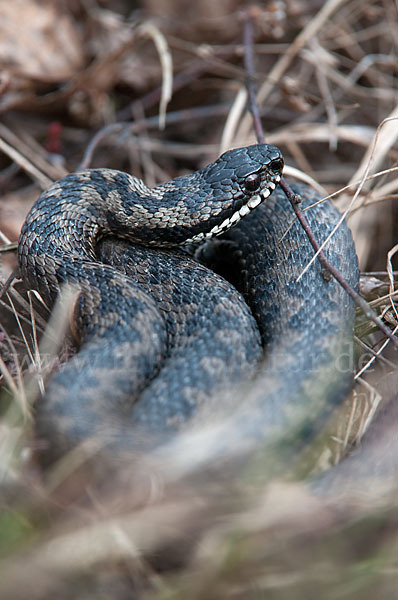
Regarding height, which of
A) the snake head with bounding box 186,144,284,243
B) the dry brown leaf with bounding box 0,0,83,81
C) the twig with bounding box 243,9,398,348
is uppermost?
the dry brown leaf with bounding box 0,0,83,81

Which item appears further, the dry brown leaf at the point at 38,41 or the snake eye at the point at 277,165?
the dry brown leaf at the point at 38,41

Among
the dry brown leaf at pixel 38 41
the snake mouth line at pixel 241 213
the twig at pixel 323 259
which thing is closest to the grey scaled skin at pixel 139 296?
the snake mouth line at pixel 241 213

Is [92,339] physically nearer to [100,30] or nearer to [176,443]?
[176,443]

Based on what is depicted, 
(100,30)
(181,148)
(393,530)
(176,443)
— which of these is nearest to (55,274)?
(176,443)

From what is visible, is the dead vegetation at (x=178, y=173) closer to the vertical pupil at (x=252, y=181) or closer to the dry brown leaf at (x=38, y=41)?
the dry brown leaf at (x=38, y=41)

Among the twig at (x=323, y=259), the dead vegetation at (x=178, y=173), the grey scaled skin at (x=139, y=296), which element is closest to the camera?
the dead vegetation at (x=178, y=173)

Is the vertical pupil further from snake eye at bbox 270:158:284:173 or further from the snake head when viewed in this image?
snake eye at bbox 270:158:284:173

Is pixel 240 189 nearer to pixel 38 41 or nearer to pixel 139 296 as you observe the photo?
pixel 139 296

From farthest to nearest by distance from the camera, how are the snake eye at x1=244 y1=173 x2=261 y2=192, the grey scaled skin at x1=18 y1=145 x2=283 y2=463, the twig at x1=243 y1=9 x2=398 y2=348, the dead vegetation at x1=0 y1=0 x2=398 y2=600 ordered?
the snake eye at x1=244 y1=173 x2=261 y2=192, the twig at x1=243 y1=9 x2=398 y2=348, the grey scaled skin at x1=18 y1=145 x2=283 y2=463, the dead vegetation at x1=0 y1=0 x2=398 y2=600

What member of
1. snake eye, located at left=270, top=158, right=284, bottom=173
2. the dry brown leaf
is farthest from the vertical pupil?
the dry brown leaf
